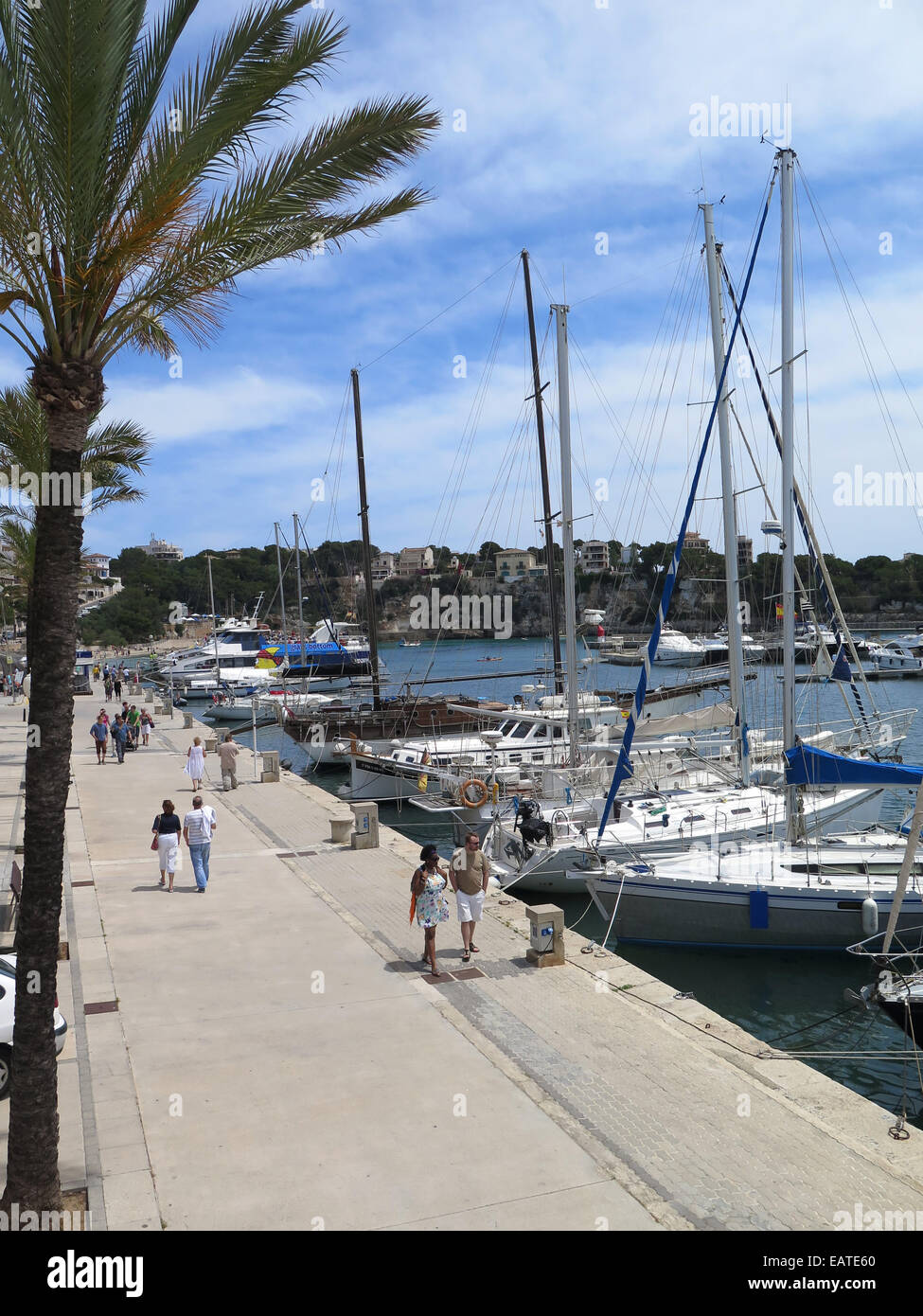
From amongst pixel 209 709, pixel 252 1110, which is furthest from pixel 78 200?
pixel 209 709

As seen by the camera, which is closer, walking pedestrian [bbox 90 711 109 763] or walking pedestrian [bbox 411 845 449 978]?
walking pedestrian [bbox 411 845 449 978]

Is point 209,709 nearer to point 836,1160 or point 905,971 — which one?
point 905,971

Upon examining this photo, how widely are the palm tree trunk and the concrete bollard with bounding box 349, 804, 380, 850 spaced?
11.4 meters

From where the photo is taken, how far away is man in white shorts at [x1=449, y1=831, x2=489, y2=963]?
11734 millimetres

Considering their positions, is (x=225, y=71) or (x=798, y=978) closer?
(x=225, y=71)

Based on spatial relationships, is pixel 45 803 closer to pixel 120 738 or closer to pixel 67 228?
pixel 67 228

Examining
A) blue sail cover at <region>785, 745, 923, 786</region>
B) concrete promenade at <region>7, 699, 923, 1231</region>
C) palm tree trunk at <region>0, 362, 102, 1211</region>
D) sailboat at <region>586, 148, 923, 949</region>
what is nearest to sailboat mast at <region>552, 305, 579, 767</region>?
sailboat at <region>586, 148, 923, 949</region>

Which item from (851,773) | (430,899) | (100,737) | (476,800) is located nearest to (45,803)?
(430,899)

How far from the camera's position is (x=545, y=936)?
11.8 meters

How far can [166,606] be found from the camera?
161m

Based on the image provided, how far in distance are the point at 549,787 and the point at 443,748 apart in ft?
26.0

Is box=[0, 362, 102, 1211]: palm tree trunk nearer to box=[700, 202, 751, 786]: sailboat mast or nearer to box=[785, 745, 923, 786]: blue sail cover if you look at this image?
box=[785, 745, 923, 786]: blue sail cover

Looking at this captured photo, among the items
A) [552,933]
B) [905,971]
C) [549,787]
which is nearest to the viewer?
[552,933]

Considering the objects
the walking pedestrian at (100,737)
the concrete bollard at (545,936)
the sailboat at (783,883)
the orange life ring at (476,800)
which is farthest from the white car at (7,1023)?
the walking pedestrian at (100,737)
